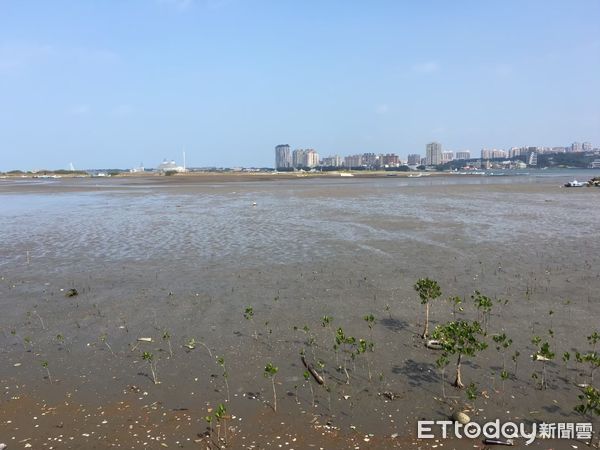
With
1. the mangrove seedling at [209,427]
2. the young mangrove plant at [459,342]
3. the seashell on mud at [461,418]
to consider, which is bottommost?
the seashell on mud at [461,418]

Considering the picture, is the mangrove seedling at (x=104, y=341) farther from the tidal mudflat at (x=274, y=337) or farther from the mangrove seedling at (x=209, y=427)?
the mangrove seedling at (x=209, y=427)

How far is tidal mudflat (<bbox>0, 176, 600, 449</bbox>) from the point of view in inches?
281

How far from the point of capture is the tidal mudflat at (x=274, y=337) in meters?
7.13

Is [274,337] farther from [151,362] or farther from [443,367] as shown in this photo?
[443,367]

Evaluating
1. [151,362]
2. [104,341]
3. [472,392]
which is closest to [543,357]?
[472,392]

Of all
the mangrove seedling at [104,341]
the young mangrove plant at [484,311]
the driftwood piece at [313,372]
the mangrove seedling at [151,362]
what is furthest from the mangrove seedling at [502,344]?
the mangrove seedling at [104,341]

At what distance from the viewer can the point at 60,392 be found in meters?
8.10

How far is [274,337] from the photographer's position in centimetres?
1049

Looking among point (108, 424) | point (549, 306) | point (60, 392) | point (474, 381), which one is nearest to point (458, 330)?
point (474, 381)

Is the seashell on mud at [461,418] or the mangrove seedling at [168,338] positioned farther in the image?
the mangrove seedling at [168,338]

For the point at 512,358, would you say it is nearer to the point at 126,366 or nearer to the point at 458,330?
the point at 458,330

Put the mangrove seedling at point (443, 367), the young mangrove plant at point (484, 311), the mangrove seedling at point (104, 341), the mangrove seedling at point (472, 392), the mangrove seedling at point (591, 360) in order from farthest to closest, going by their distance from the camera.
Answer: the young mangrove plant at point (484, 311) < the mangrove seedling at point (104, 341) < the mangrove seedling at point (443, 367) < the mangrove seedling at point (591, 360) < the mangrove seedling at point (472, 392)

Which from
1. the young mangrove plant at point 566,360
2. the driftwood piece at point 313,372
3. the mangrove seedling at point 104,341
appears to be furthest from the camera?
the mangrove seedling at point 104,341

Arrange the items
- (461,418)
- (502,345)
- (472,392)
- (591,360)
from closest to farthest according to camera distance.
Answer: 1. (461,418)
2. (472,392)
3. (591,360)
4. (502,345)
